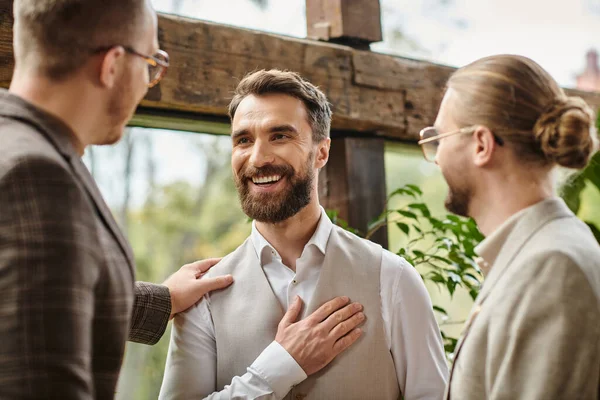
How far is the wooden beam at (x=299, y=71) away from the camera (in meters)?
2.66

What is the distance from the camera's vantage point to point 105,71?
1318 millimetres

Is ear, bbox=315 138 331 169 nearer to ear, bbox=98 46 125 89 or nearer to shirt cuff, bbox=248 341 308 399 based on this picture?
shirt cuff, bbox=248 341 308 399

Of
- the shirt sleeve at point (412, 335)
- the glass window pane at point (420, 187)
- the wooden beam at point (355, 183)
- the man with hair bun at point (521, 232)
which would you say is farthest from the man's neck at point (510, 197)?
the glass window pane at point (420, 187)

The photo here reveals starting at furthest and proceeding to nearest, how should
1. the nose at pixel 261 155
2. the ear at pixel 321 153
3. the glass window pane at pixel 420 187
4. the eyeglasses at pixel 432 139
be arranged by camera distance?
the glass window pane at pixel 420 187 < the ear at pixel 321 153 < the nose at pixel 261 155 < the eyeglasses at pixel 432 139

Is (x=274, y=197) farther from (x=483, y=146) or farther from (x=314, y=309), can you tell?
(x=483, y=146)

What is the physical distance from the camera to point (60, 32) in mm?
1282

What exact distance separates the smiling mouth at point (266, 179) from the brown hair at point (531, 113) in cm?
72

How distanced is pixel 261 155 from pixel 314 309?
1.55ft

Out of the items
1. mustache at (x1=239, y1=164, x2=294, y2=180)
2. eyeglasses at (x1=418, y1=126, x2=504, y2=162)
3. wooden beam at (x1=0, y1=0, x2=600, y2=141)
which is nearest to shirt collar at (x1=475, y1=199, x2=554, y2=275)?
eyeglasses at (x1=418, y1=126, x2=504, y2=162)

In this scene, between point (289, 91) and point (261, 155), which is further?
point (289, 91)

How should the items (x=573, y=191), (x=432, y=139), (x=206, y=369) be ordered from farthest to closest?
(x=573, y=191)
(x=206, y=369)
(x=432, y=139)

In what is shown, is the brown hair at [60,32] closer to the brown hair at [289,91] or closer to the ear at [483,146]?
the ear at [483,146]

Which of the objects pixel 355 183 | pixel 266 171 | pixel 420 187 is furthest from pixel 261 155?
pixel 420 187

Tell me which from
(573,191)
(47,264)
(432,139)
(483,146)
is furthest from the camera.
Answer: (573,191)
